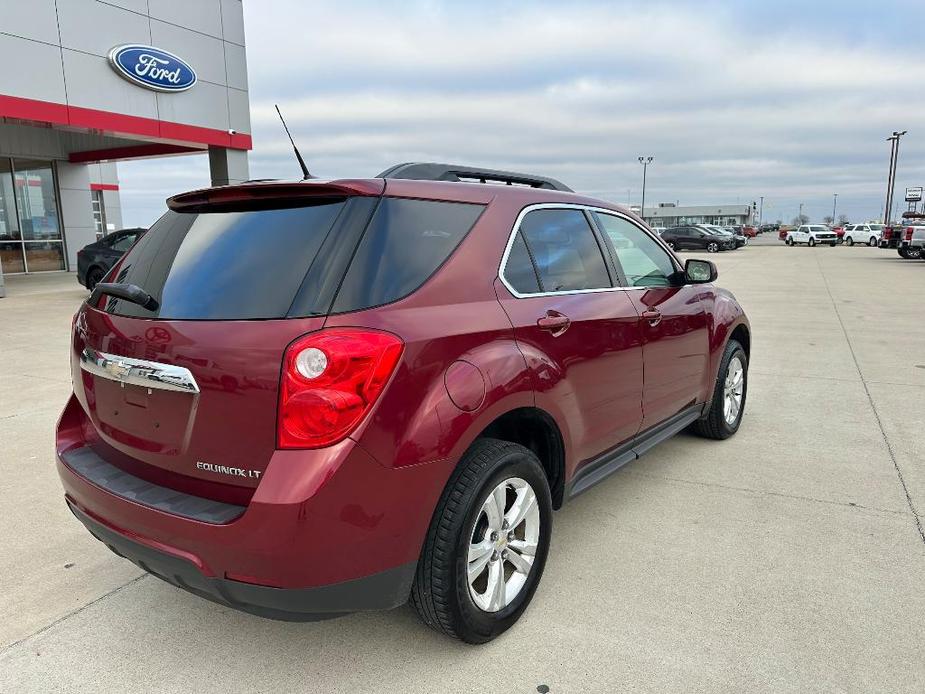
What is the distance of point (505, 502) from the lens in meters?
2.56

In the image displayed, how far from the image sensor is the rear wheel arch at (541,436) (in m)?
2.64

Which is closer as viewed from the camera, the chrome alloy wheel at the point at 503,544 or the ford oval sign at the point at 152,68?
the chrome alloy wheel at the point at 503,544

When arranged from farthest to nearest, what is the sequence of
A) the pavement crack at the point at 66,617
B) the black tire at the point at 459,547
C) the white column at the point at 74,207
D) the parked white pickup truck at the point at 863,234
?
the parked white pickup truck at the point at 863,234 → the white column at the point at 74,207 → the pavement crack at the point at 66,617 → the black tire at the point at 459,547

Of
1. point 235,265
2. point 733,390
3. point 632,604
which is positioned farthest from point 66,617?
point 733,390

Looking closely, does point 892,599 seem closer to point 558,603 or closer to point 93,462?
point 558,603

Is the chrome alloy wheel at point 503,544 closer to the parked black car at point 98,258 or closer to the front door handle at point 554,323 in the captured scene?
the front door handle at point 554,323

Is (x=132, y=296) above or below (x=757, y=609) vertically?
above

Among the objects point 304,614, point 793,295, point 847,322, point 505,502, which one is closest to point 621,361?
point 505,502

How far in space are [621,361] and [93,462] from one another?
231cm

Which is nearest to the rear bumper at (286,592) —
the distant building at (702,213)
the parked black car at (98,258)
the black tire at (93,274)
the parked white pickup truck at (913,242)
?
the parked black car at (98,258)

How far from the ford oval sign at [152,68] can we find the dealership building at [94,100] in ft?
0.08

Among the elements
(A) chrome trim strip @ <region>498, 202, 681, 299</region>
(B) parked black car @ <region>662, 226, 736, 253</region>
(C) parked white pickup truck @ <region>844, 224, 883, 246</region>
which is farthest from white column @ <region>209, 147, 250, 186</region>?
(C) parked white pickup truck @ <region>844, 224, 883, 246</region>

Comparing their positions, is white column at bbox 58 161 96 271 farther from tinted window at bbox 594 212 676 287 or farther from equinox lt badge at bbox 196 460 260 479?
equinox lt badge at bbox 196 460 260 479

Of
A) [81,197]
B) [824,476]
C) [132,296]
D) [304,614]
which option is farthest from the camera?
[81,197]
